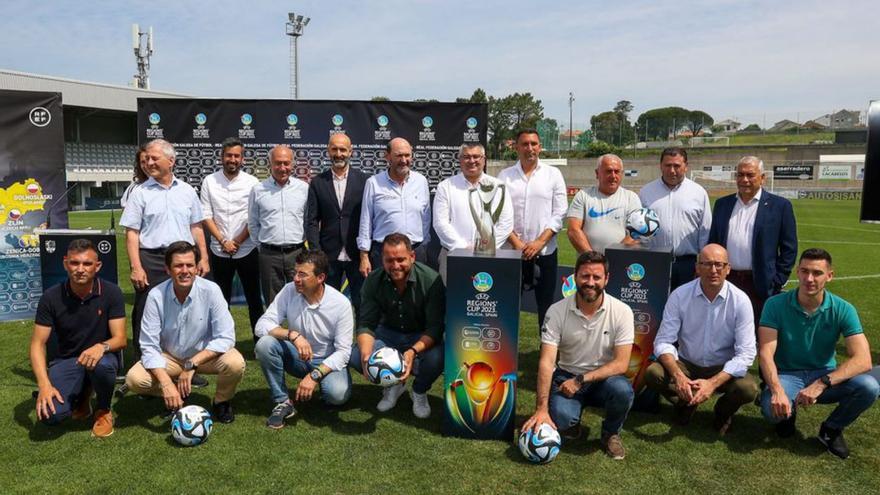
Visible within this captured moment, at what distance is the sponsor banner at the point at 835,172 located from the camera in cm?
3622

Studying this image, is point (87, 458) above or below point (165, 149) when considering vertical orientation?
below

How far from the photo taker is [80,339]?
13.6 feet

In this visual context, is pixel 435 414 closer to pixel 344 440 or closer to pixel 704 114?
pixel 344 440

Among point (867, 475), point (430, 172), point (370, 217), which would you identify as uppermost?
point (430, 172)

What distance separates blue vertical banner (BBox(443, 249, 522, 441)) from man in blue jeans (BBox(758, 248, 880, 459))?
1615 millimetres

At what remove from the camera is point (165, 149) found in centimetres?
484

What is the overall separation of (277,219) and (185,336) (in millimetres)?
1476

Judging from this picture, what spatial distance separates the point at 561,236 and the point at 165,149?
43.3 ft

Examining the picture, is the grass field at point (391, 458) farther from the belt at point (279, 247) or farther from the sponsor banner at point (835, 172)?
the sponsor banner at point (835, 172)

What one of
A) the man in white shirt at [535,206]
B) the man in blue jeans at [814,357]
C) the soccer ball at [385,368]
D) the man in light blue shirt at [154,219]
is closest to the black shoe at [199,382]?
the man in light blue shirt at [154,219]

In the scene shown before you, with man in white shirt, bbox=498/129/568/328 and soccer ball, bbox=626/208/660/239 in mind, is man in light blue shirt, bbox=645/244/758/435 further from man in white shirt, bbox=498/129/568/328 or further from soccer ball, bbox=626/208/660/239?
man in white shirt, bbox=498/129/568/328

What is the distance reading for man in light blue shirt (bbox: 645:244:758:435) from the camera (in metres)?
4.00

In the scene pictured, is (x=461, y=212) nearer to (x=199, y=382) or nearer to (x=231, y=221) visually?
(x=231, y=221)

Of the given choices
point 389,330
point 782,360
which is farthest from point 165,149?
point 782,360
